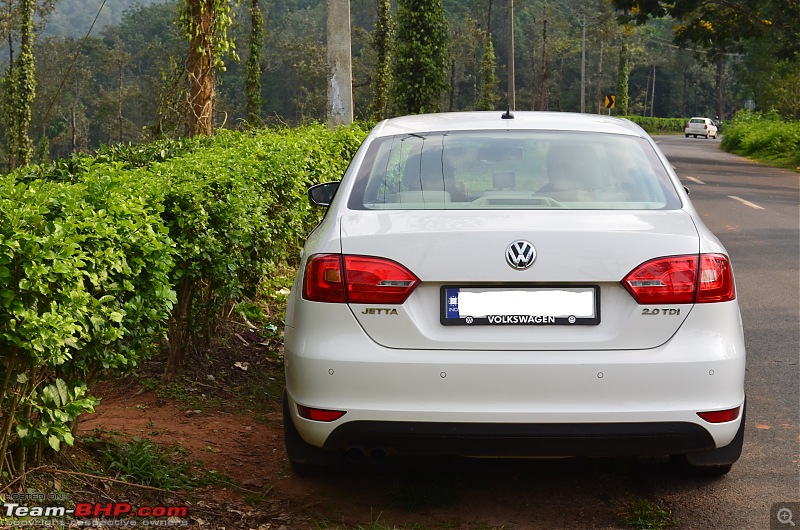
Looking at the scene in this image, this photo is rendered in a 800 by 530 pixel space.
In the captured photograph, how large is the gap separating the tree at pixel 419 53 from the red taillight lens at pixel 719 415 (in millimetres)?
27780

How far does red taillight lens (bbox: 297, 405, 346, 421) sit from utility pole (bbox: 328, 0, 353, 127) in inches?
517

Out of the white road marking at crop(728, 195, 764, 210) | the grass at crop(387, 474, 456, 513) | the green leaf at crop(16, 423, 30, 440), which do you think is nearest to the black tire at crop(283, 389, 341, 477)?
the grass at crop(387, 474, 456, 513)

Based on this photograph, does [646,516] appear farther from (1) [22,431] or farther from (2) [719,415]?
(1) [22,431]

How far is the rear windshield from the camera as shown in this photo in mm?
4465

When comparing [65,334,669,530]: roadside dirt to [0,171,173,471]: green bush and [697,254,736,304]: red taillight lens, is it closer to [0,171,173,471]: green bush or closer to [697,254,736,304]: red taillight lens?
Result: [0,171,173,471]: green bush

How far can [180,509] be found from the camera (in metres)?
4.32

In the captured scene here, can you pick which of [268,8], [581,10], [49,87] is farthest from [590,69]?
[49,87]

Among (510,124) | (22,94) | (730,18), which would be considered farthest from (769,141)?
(22,94)

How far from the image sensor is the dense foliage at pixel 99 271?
362 centimetres

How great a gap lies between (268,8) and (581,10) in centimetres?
3387

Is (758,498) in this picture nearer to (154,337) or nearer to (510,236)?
(510,236)

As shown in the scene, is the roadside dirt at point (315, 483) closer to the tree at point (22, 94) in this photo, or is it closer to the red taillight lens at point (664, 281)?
the red taillight lens at point (664, 281)

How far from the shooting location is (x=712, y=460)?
447cm

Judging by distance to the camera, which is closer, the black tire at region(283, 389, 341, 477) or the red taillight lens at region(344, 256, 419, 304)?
the red taillight lens at region(344, 256, 419, 304)
